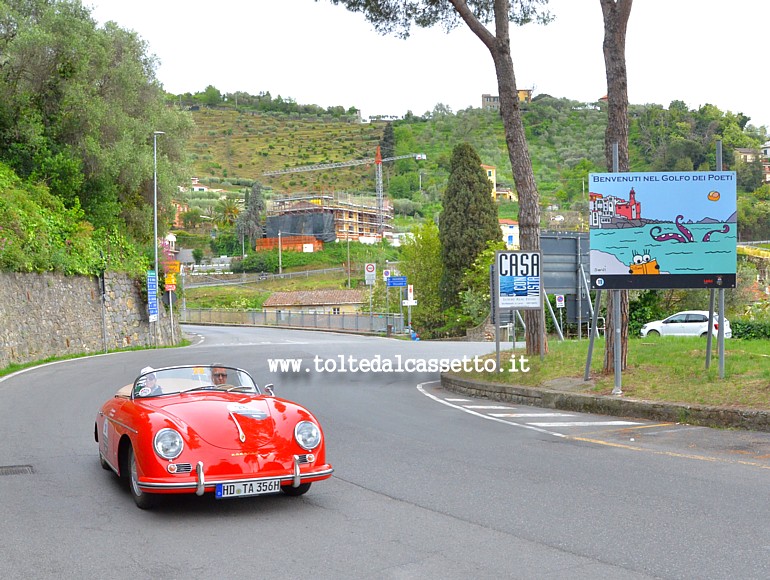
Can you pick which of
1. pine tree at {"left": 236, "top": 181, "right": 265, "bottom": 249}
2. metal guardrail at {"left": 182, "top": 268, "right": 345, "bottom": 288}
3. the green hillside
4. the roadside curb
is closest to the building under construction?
pine tree at {"left": 236, "top": 181, "right": 265, "bottom": 249}

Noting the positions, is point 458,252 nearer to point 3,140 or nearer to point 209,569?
point 3,140

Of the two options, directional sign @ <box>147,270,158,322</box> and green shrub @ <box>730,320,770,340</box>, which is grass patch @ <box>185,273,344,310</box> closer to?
directional sign @ <box>147,270,158,322</box>

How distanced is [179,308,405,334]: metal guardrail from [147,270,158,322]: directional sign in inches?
828

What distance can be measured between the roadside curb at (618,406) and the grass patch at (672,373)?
338 millimetres

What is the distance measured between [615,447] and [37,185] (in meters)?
30.9

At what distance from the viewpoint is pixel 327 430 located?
493 inches

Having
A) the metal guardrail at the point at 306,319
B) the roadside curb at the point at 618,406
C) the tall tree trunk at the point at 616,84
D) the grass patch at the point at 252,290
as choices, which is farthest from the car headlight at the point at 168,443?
the grass patch at the point at 252,290

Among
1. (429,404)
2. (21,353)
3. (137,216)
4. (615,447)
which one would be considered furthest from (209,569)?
(137,216)

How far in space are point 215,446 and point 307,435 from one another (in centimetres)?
87

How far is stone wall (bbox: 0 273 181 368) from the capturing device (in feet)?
91.2

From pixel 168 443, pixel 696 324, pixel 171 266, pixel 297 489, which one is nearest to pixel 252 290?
pixel 171 266

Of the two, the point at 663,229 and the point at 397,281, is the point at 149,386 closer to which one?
the point at 663,229

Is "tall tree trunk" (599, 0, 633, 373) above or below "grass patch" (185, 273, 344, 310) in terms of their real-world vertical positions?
above

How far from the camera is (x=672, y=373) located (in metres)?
15.7
